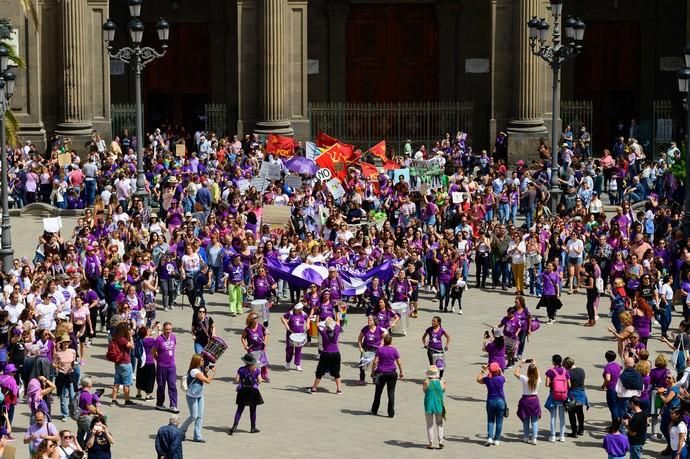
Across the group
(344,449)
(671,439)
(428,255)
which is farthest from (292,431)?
(428,255)

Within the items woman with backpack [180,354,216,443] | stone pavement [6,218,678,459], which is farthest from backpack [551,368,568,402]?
woman with backpack [180,354,216,443]

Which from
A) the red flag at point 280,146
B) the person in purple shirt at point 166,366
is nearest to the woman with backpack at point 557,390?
the person in purple shirt at point 166,366

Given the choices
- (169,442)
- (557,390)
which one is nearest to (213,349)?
(169,442)

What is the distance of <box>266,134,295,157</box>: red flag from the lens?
2002 inches

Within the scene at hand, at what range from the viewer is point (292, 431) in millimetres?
27828

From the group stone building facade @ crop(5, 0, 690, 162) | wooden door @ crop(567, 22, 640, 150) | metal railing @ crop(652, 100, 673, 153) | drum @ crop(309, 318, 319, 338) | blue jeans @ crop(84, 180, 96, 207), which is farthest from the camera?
wooden door @ crop(567, 22, 640, 150)

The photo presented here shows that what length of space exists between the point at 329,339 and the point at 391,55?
30.9 m

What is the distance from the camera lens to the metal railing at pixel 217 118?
185ft

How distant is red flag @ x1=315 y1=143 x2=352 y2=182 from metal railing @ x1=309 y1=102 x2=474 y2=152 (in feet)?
30.4

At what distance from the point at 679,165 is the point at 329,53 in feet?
59.5

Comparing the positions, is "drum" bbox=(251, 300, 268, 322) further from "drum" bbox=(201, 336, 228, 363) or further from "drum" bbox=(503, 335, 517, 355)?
"drum" bbox=(503, 335, 517, 355)

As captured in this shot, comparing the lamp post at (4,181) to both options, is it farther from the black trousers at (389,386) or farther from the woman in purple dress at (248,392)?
the black trousers at (389,386)

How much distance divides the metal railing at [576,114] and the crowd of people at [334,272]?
→ 228 centimetres

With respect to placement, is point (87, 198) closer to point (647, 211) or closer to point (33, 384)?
point (647, 211)
